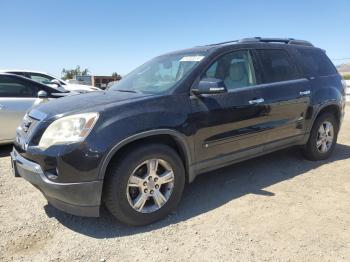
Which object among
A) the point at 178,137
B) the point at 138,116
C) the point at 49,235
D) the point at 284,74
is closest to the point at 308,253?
the point at 178,137

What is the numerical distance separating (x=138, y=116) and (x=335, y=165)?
3.48 meters

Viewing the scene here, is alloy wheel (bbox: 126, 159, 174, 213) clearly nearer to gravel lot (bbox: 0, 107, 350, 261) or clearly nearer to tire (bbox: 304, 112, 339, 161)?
gravel lot (bbox: 0, 107, 350, 261)

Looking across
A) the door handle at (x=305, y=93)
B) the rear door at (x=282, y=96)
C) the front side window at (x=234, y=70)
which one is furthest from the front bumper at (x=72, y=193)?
the door handle at (x=305, y=93)

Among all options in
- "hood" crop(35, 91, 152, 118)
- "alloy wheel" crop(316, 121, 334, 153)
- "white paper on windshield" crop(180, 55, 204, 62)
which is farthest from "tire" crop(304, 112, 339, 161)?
"hood" crop(35, 91, 152, 118)

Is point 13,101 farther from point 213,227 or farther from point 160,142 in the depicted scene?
point 213,227

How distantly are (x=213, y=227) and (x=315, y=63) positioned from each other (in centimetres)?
328

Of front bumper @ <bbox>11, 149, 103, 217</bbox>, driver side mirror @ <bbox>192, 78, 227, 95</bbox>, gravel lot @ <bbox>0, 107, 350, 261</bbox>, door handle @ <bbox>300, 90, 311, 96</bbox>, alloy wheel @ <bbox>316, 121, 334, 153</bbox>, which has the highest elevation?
driver side mirror @ <bbox>192, 78, 227, 95</bbox>

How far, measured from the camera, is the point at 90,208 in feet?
10.4

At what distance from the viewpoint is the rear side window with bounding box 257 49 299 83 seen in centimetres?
456

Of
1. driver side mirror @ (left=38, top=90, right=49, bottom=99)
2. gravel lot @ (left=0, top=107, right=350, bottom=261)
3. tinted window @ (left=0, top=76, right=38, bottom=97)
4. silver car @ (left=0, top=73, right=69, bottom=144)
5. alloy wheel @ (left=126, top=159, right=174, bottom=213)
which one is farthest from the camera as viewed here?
tinted window @ (left=0, top=76, right=38, bottom=97)

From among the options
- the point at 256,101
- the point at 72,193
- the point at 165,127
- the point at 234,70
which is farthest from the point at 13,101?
the point at 256,101

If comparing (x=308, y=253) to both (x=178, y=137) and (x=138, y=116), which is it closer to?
(x=178, y=137)

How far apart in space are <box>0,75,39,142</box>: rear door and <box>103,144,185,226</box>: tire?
148 inches

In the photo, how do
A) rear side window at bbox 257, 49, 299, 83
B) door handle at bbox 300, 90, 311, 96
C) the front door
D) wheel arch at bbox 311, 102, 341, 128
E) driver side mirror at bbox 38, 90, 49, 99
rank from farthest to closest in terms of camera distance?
driver side mirror at bbox 38, 90, 49, 99 → wheel arch at bbox 311, 102, 341, 128 → door handle at bbox 300, 90, 311, 96 → rear side window at bbox 257, 49, 299, 83 → the front door
